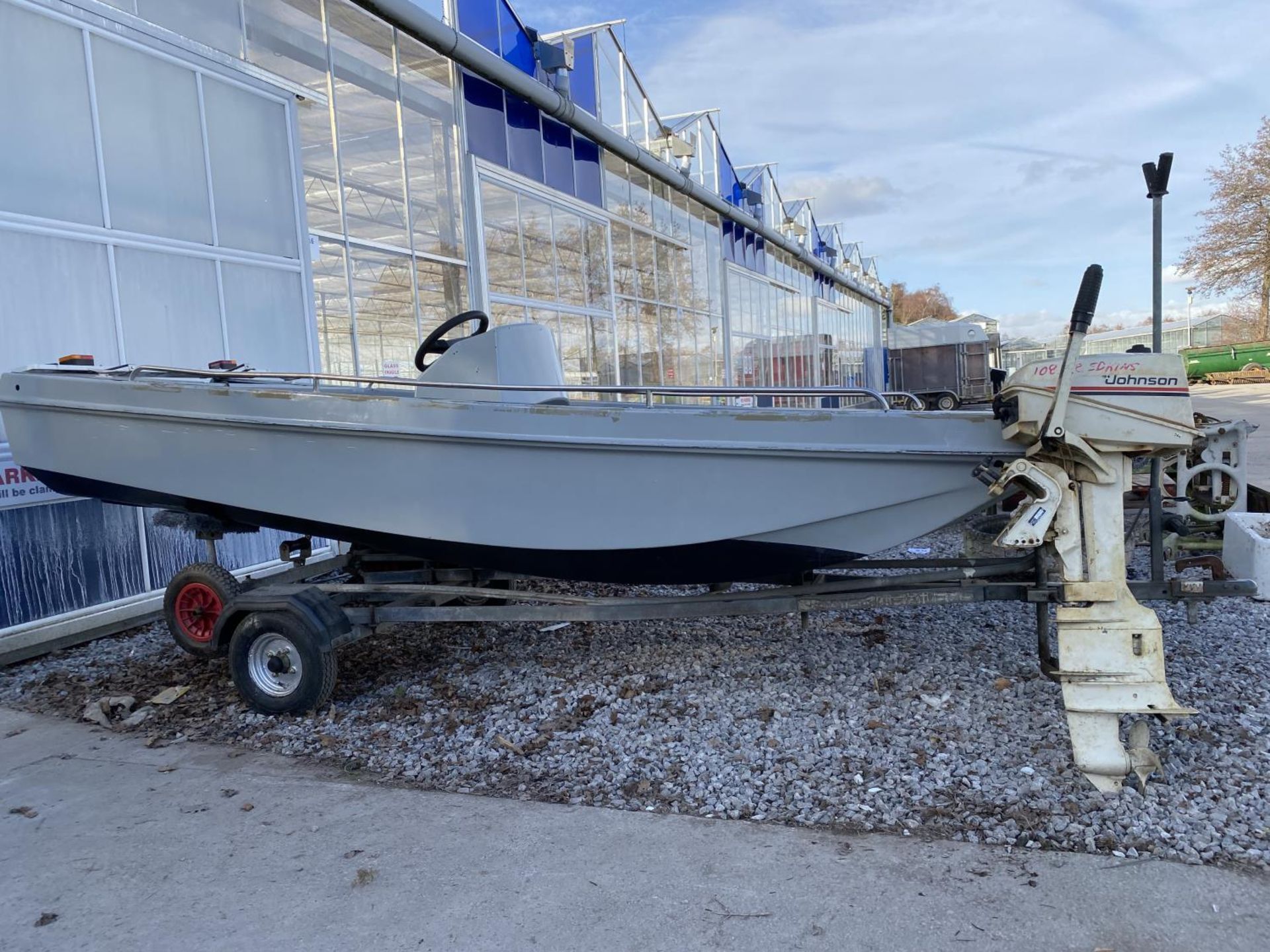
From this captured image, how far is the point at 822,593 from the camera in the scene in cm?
389

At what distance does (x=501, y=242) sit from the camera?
991 centimetres

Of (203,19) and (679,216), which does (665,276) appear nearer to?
(679,216)

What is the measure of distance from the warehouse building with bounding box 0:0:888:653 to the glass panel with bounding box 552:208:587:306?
4 cm

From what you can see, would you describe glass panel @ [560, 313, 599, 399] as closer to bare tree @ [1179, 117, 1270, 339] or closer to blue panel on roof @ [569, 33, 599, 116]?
blue panel on roof @ [569, 33, 599, 116]

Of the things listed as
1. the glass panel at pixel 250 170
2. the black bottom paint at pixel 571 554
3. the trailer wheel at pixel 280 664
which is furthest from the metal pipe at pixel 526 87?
the trailer wheel at pixel 280 664

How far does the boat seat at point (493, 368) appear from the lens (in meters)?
4.12

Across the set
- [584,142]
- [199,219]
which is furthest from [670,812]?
[584,142]

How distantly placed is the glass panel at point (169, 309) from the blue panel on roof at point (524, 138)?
4861mm

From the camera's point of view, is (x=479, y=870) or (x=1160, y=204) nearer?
(x=479, y=870)

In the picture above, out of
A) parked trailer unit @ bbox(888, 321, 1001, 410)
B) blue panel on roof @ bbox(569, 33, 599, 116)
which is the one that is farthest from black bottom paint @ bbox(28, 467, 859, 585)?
parked trailer unit @ bbox(888, 321, 1001, 410)

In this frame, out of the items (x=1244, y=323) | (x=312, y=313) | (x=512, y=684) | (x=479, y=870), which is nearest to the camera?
(x=479, y=870)

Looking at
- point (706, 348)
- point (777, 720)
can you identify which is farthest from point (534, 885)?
point (706, 348)

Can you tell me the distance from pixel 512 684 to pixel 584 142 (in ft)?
31.3

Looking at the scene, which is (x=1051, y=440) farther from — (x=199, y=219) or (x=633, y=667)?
(x=199, y=219)
